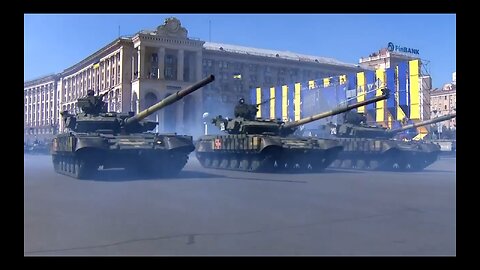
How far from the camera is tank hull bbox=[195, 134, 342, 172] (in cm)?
1700

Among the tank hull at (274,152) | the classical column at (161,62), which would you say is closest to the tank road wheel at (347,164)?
the tank hull at (274,152)

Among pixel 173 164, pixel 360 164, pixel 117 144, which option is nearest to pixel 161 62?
pixel 173 164

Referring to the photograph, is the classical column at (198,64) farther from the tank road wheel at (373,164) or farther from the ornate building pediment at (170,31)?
the tank road wheel at (373,164)

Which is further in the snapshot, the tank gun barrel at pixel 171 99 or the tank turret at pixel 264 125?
the tank turret at pixel 264 125

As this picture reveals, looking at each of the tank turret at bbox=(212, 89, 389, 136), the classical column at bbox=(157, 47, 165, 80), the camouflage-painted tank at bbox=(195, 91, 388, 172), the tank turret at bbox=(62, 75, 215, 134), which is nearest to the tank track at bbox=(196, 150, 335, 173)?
the camouflage-painted tank at bbox=(195, 91, 388, 172)

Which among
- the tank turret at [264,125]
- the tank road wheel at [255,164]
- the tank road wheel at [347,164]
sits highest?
the tank turret at [264,125]

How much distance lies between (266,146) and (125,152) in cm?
501

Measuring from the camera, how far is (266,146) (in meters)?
16.7

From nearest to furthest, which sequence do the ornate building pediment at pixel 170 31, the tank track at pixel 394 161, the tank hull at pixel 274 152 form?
1. the tank hull at pixel 274 152
2. the ornate building pediment at pixel 170 31
3. the tank track at pixel 394 161

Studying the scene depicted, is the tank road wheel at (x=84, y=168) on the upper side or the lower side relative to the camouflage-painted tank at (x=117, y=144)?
lower

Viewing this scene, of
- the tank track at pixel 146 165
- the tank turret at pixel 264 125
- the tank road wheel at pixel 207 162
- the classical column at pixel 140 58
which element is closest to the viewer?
the tank track at pixel 146 165

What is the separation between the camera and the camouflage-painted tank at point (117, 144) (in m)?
13.6
